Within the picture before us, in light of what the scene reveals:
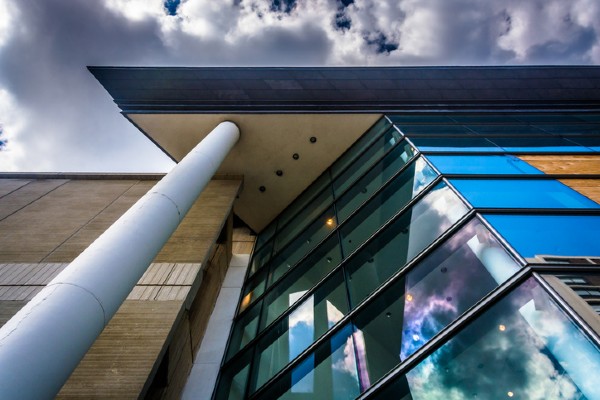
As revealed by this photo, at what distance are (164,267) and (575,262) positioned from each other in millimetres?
8405

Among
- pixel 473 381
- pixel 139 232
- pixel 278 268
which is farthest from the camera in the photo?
pixel 278 268

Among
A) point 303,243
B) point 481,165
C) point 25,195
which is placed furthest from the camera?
point 25,195

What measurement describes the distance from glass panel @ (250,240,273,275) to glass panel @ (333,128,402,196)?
3.53 m

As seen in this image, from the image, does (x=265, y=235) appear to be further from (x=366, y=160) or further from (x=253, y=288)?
(x=366, y=160)

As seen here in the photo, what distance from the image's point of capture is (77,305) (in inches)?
155

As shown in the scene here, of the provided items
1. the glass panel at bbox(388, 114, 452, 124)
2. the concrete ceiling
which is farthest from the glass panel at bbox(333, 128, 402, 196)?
the concrete ceiling

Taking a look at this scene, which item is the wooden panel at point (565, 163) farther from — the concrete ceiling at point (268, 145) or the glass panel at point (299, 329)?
the concrete ceiling at point (268, 145)

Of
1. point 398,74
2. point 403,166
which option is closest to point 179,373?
point 403,166

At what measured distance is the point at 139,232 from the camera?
18.0 ft

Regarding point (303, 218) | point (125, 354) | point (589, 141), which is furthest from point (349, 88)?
point (125, 354)

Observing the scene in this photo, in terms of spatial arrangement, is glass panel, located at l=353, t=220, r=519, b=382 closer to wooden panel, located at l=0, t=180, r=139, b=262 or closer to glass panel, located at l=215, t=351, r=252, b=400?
glass panel, located at l=215, t=351, r=252, b=400

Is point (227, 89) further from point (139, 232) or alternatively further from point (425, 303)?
point (425, 303)

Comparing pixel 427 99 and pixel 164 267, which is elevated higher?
pixel 427 99

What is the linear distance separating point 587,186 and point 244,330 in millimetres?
8920
